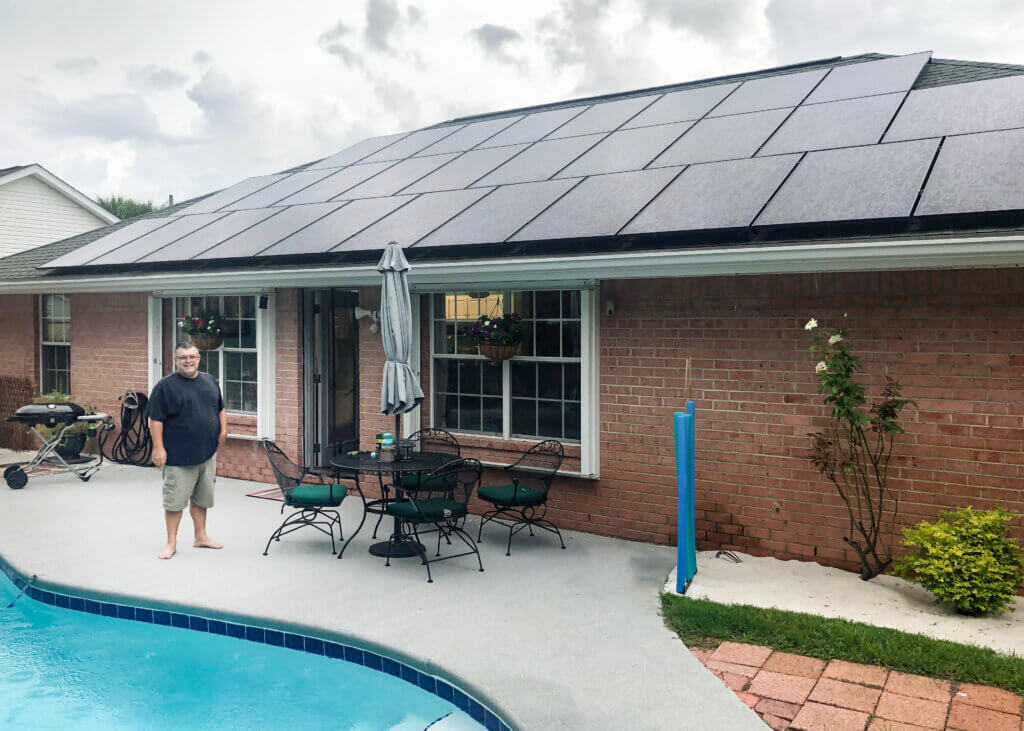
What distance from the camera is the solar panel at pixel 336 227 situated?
8.13m

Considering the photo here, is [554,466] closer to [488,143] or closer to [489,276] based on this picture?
[489,276]

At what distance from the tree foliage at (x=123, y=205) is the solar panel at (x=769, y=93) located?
36050 mm

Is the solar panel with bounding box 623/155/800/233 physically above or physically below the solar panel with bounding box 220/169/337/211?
below

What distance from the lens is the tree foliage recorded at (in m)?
38.6

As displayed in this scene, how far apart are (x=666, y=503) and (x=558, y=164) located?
3862mm

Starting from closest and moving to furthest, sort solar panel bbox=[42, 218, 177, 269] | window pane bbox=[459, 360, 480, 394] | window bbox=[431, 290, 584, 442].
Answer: window bbox=[431, 290, 584, 442]
window pane bbox=[459, 360, 480, 394]
solar panel bbox=[42, 218, 177, 269]

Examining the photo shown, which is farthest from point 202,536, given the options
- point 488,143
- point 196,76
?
point 196,76

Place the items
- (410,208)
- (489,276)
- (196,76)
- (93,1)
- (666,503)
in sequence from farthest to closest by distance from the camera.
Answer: (196,76)
(93,1)
(410,208)
(489,276)
(666,503)

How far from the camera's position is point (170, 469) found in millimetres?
6258

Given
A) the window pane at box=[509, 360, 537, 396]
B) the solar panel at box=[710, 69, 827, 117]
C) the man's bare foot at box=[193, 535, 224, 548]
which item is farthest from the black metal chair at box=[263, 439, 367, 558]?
the solar panel at box=[710, 69, 827, 117]

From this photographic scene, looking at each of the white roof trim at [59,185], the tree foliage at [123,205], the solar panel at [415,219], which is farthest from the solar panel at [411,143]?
the tree foliage at [123,205]

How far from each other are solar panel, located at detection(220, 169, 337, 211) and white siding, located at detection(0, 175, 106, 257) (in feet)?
30.7

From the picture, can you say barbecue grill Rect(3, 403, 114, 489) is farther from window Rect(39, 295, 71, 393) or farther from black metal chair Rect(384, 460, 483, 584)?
black metal chair Rect(384, 460, 483, 584)

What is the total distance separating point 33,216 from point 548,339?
15.5 m
